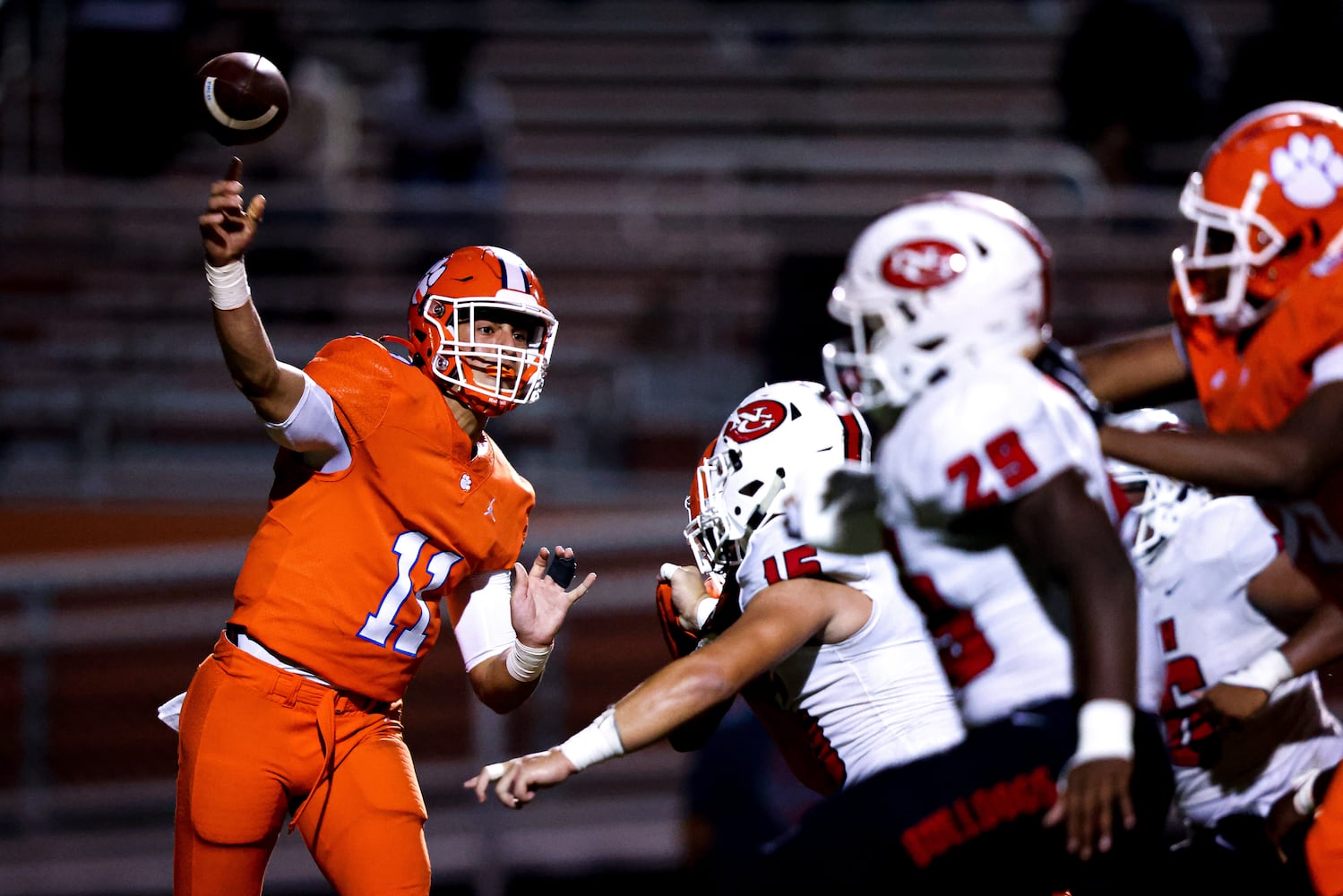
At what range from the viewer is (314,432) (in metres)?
3.51

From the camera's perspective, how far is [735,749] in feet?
16.6

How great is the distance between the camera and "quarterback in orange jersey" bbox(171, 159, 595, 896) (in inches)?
142

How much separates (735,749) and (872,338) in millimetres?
2474

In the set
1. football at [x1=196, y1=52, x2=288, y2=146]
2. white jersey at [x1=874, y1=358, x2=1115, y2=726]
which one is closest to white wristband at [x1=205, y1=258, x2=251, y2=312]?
football at [x1=196, y1=52, x2=288, y2=146]

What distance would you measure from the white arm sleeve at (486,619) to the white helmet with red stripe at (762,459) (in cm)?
65

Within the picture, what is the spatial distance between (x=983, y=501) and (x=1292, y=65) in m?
6.02

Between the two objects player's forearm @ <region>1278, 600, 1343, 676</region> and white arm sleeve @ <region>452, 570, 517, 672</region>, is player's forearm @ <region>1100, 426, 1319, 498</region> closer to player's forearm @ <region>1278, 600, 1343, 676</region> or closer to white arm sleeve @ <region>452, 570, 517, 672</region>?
player's forearm @ <region>1278, 600, 1343, 676</region>

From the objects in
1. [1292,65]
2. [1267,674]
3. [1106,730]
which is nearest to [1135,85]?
[1292,65]

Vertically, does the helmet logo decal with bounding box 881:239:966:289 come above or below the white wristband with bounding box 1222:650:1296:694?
above

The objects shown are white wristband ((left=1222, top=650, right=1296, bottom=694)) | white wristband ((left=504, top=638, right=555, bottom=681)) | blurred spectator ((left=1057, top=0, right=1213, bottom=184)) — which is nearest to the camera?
white wristband ((left=1222, top=650, right=1296, bottom=694))

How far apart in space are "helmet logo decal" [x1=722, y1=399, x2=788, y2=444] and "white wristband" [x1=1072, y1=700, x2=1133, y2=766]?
46.7 inches

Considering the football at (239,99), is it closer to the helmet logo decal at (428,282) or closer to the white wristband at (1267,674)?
the helmet logo decal at (428,282)

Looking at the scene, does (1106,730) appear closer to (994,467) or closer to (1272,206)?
(994,467)

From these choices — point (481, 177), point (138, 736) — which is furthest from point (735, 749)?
point (481, 177)
